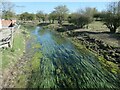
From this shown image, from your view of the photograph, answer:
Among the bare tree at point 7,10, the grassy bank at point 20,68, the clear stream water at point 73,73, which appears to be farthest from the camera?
the bare tree at point 7,10

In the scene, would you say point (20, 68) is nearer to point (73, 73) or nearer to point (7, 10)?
point (73, 73)

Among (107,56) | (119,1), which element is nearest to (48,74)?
(107,56)

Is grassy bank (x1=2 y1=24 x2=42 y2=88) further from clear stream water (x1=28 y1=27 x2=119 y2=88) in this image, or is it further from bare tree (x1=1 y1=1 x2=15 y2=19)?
bare tree (x1=1 y1=1 x2=15 y2=19)

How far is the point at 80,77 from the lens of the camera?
2069 centimetres

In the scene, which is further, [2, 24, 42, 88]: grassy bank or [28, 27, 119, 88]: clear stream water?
[2, 24, 42, 88]: grassy bank

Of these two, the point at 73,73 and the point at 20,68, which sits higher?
the point at 20,68

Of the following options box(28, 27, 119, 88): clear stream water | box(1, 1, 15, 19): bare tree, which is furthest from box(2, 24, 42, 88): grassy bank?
box(1, 1, 15, 19): bare tree

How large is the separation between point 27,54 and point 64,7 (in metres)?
79.5

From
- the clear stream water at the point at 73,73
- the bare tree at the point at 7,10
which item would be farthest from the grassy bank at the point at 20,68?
the bare tree at the point at 7,10

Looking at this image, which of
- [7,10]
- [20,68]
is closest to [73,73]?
[20,68]

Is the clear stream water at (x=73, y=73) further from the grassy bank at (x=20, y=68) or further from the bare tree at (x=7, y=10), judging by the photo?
the bare tree at (x=7, y=10)

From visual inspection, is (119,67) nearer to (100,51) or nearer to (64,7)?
(100,51)

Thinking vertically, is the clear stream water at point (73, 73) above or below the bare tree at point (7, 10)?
below

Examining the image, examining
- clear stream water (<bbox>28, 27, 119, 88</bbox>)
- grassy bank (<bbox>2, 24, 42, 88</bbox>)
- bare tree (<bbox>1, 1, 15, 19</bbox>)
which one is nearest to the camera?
clear stream water (<bbox>28, 27, 119, 88</bbox>)
